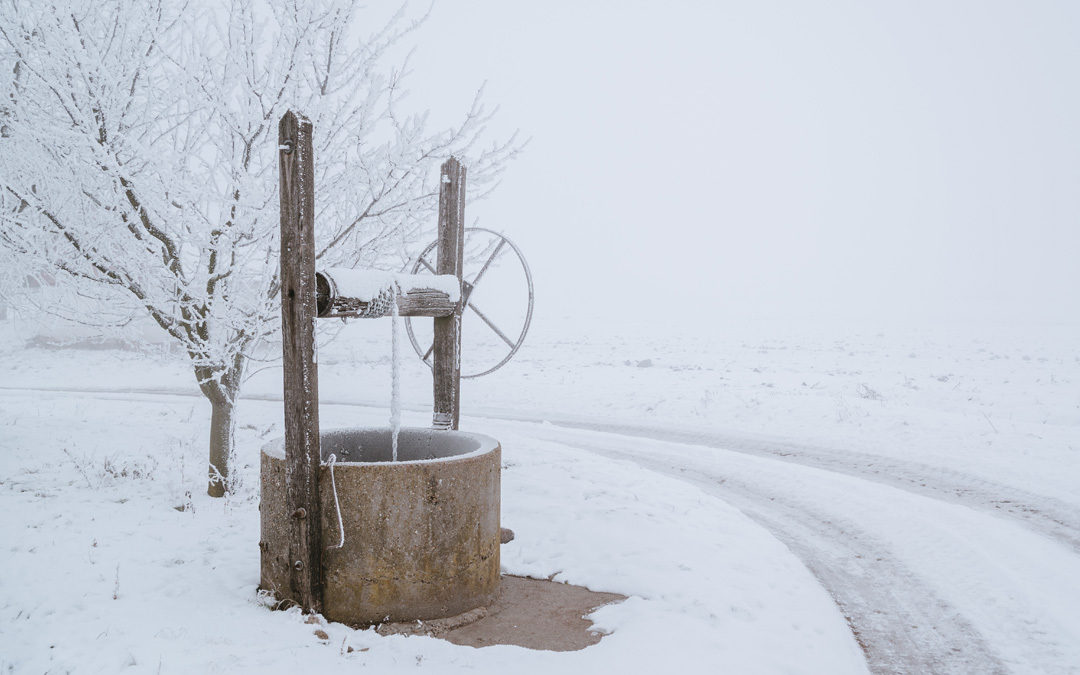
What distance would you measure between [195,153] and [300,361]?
143 inches

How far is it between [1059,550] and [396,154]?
22.3 ft

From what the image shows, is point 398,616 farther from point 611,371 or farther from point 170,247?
point 611,371

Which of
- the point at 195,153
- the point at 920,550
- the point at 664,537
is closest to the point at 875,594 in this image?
the point at 920,550

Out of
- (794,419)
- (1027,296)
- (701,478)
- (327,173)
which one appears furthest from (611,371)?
(1027,296)

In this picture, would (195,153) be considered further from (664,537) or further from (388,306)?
(664,537)

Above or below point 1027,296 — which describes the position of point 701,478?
below

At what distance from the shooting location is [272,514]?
14.3 ft

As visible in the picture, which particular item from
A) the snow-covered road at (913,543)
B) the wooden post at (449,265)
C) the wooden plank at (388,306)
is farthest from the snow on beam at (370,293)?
the snow-covered road at (913,543)

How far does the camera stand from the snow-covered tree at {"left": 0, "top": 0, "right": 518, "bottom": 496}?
593 centimetres

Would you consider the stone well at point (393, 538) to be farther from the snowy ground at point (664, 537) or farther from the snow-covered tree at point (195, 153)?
the snow-covered tree at point (195, 153)

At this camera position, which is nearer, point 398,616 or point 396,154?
point 398,616

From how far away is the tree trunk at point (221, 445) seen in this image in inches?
275

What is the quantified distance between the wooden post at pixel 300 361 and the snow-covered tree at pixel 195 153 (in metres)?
2.11

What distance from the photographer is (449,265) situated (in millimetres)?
6434
